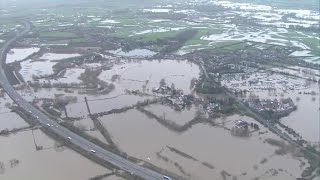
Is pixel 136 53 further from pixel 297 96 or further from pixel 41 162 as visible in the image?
pixel 41 162

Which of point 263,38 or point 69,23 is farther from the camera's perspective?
point 69,23

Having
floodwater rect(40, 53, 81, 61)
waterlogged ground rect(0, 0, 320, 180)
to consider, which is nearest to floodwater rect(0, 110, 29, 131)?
waterlogged ground rect(0, 0, 320, 180)

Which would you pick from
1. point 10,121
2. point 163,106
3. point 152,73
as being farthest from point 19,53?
point 163,106

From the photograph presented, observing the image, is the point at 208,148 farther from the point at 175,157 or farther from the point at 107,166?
the point at 107,166

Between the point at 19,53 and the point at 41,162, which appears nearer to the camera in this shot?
the point at 41,162

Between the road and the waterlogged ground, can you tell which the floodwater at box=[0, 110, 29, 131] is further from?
the road

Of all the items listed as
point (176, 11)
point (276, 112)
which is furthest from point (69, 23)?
point (276, 112)
